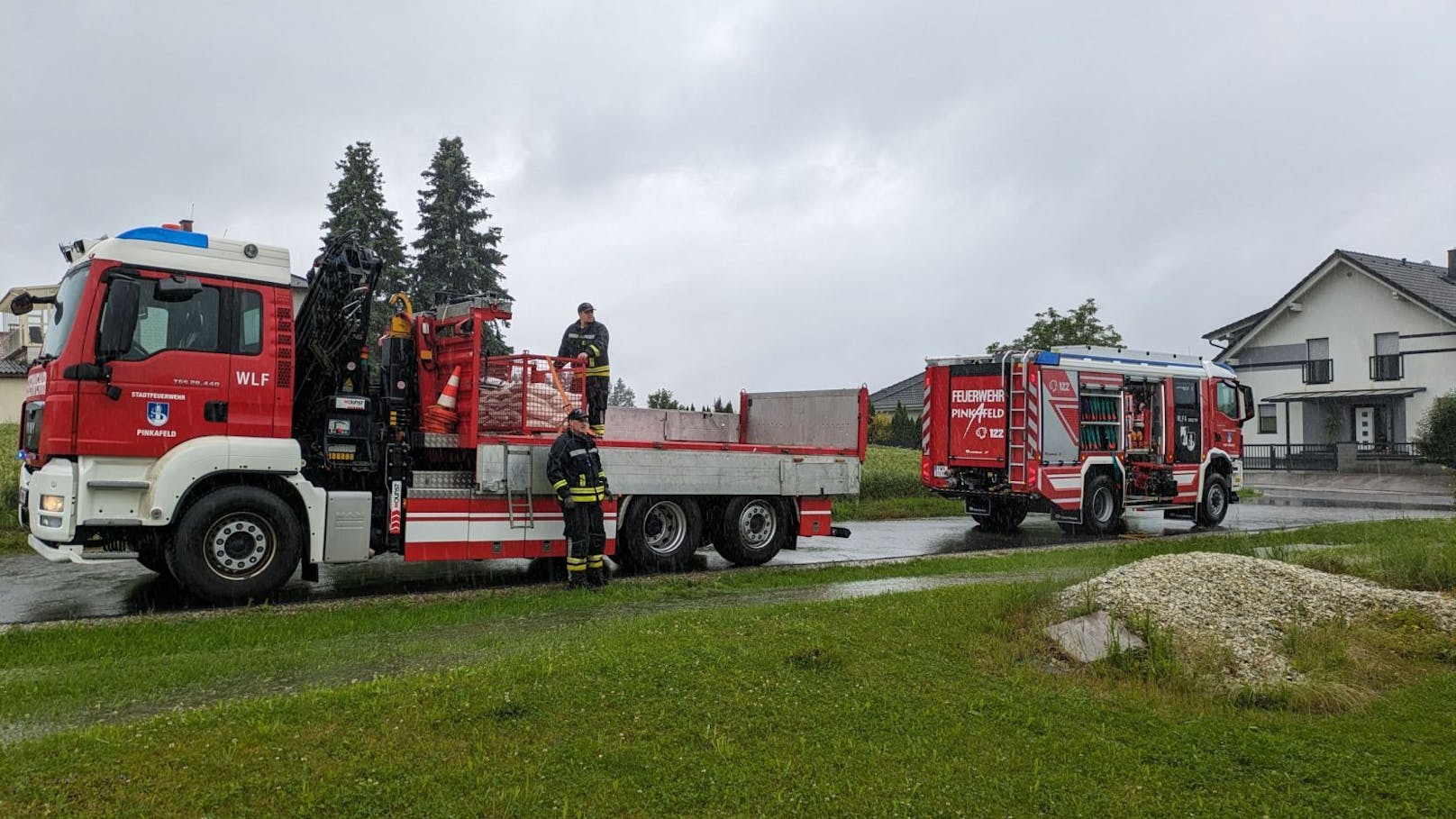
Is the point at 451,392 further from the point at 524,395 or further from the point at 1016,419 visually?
the point at 1016,419

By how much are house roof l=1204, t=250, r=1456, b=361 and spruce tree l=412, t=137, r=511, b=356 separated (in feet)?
106

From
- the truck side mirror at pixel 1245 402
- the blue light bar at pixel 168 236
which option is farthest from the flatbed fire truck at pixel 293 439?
the truck side mirror at pixel 1245 402

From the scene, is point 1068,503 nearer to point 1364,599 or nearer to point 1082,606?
point 1364,599

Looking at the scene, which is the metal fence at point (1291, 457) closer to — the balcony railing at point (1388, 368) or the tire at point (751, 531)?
the balcony railing at point (1388, 368)

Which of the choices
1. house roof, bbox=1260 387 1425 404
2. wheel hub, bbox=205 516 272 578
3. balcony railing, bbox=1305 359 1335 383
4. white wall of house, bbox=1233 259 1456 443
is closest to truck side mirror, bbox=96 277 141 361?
wheel hub, bbox=205 516 272 578

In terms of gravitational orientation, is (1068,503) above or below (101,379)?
below

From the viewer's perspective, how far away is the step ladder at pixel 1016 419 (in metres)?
16.6

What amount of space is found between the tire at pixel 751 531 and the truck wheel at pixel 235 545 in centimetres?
495

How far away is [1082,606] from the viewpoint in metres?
7.54

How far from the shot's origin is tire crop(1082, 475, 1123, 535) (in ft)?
57.1

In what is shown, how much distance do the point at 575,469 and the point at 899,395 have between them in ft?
167

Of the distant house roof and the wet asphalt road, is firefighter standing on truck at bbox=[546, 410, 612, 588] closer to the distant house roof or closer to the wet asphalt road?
the wet asphalt road

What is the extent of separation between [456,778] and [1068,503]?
1442 cm

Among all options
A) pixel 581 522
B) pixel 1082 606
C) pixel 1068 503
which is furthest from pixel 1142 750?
pixel 1068 503
